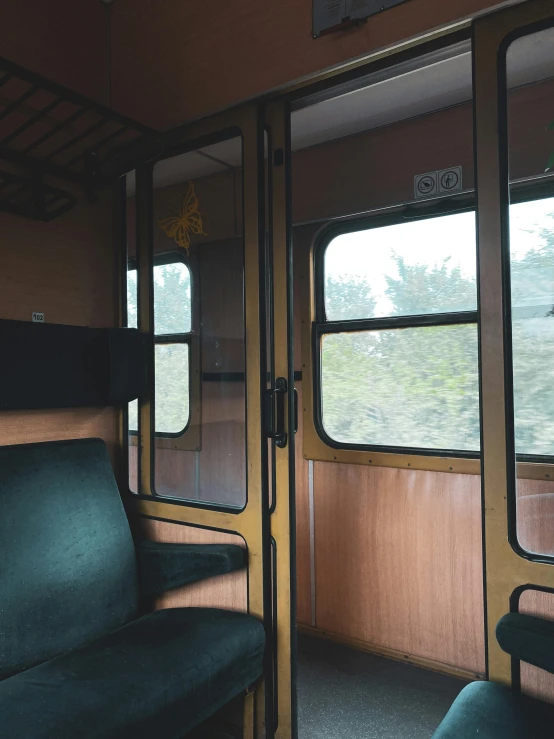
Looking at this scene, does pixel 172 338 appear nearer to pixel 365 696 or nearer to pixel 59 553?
pixel 59 553

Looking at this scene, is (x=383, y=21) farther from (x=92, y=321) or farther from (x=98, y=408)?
(x=98, y=408)

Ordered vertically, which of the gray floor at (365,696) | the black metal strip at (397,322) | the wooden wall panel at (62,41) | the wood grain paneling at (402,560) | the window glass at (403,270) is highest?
the wooden wall panel at (62,41)

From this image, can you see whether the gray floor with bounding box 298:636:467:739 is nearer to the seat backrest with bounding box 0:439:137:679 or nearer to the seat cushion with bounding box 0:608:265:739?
the seat cushion with bounding box 0:608:265:739

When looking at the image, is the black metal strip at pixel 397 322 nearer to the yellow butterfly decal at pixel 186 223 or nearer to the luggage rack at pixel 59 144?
the yellow butterfly decal at pixel 186 223

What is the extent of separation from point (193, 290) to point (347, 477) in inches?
53.9

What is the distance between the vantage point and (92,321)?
7.81ft

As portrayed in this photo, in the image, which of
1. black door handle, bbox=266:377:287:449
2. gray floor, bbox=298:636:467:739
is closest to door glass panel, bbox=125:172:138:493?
black door handle, bbox=266:377:287:449

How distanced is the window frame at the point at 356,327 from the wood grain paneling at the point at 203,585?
1100 millimetres

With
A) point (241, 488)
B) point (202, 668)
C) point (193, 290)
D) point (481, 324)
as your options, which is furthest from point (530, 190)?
point (202, 668)

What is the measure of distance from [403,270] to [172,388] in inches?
53.0

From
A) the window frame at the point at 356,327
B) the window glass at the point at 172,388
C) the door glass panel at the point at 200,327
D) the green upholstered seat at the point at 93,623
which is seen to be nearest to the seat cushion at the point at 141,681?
the green upholstered seat at the point at 93,623

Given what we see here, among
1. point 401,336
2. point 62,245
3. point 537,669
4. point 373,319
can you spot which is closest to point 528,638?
point 537,669

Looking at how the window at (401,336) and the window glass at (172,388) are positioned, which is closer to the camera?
the window glass at (172,388)

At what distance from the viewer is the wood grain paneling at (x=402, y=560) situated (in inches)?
104
